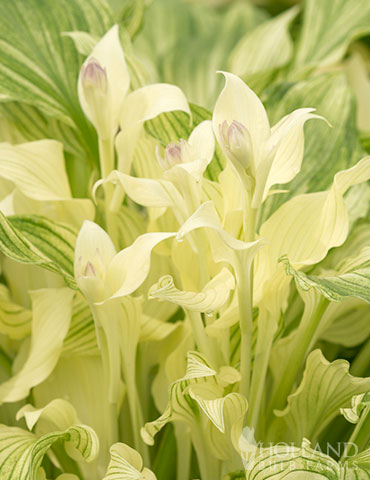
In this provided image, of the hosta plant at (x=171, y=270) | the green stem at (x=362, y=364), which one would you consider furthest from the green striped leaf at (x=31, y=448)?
the green stem at (x=362, y=364)

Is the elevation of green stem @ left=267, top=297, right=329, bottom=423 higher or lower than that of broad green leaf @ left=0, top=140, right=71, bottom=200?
lower

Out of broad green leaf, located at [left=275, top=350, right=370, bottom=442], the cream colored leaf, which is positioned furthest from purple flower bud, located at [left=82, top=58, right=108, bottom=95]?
broad green leaf, located at [left=275, top=350, right=370, bottom=442]

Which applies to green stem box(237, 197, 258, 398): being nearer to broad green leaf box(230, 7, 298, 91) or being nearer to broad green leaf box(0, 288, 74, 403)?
broad green leaf box(0, 288, 74, 403)

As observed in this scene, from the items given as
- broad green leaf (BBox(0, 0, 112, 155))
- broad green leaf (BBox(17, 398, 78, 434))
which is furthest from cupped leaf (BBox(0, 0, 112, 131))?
broad green leaf (BBox(17, 398, 78, 434))

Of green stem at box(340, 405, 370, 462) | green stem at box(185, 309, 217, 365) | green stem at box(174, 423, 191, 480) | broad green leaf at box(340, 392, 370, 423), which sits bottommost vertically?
green stem at box(174, 423, 191, 480)

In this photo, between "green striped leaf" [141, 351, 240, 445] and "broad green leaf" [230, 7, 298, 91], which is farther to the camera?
"broad green leaf" [230, 7, 298, 91]

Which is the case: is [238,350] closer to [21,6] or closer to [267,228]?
[267,228]
